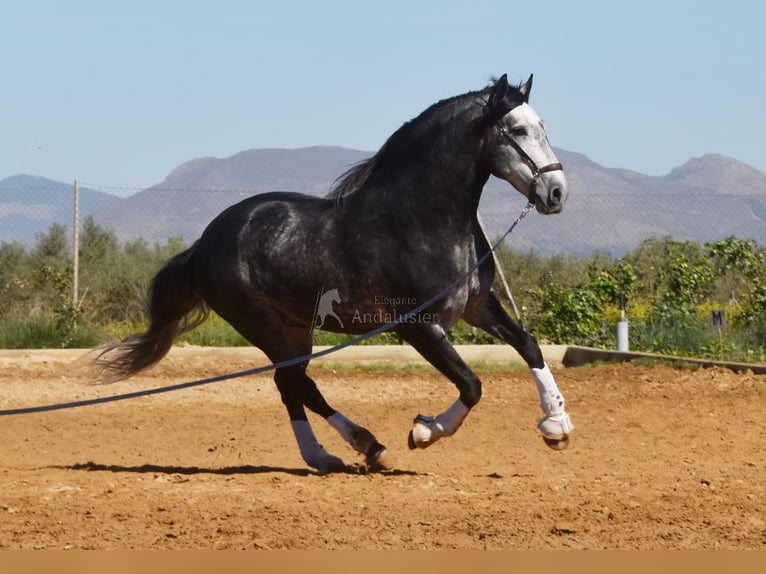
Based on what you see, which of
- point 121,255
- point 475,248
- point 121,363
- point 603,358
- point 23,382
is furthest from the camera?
point 121,255

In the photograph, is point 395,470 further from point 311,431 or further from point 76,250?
point 76,250

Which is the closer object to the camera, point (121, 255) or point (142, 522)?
point (142, 522)

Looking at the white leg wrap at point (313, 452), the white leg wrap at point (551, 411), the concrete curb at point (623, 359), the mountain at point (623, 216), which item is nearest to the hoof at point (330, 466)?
the white leg wrap at point (313, 452)

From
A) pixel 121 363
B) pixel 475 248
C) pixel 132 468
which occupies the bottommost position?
pixel 132 468

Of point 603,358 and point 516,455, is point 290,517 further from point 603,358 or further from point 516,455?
point 603,358

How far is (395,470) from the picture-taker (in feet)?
25.5

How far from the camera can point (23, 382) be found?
1231 cm

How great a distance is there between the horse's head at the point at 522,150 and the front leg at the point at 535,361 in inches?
30.8

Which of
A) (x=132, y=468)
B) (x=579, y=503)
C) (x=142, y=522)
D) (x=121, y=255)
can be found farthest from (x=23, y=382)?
(x=121, y=255)

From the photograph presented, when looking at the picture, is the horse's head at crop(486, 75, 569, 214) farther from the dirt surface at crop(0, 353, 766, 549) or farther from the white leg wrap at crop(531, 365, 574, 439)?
the dirt surface at crop(0, 353, 766, 549)

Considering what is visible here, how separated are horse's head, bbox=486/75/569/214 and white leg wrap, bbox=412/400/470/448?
4.28 ft

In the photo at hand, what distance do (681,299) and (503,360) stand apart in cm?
331

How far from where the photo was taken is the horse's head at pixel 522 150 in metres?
7.00

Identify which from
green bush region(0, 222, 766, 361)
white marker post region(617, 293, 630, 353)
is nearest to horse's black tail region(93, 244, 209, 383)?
green bush region(0, 222, 766, 361)
